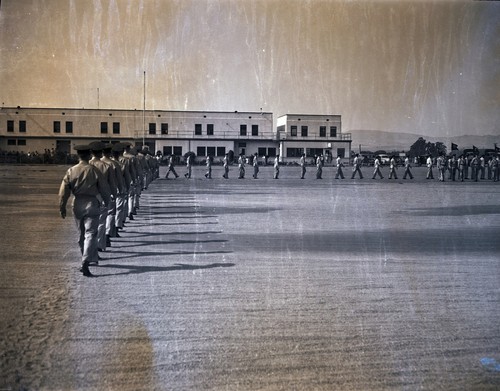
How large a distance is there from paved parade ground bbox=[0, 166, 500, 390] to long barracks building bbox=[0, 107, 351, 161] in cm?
5385

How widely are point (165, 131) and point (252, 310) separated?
196 ft

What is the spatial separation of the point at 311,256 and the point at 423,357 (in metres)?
4.19

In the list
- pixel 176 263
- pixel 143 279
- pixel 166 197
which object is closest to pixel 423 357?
pixel 143 279

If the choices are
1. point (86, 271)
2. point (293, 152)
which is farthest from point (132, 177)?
point (293, 152)

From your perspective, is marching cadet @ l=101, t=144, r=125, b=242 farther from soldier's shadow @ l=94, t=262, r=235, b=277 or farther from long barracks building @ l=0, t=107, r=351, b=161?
long barracks building @ l=0, t=107, r=351, b=161

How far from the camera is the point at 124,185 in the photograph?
10.6m

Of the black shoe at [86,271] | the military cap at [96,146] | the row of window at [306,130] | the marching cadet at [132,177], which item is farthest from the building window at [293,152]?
the black shoe at [86,271]

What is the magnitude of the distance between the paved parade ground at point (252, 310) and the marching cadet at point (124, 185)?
16.4 inches

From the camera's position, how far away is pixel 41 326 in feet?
16.0

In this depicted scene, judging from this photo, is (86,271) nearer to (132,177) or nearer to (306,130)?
(132,177)

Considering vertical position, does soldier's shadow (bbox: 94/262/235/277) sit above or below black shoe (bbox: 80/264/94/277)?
below

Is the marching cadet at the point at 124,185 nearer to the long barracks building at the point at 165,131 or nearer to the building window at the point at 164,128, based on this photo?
the long barracks building at the point at 165,131

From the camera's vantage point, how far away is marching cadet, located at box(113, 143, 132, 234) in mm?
10539

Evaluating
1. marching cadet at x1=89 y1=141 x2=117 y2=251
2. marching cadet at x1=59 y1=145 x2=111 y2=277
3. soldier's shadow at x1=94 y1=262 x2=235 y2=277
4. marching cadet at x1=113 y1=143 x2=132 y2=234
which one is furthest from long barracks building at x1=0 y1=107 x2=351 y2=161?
marching cadet at x1=59 y1=145 x2=111 y2=277
